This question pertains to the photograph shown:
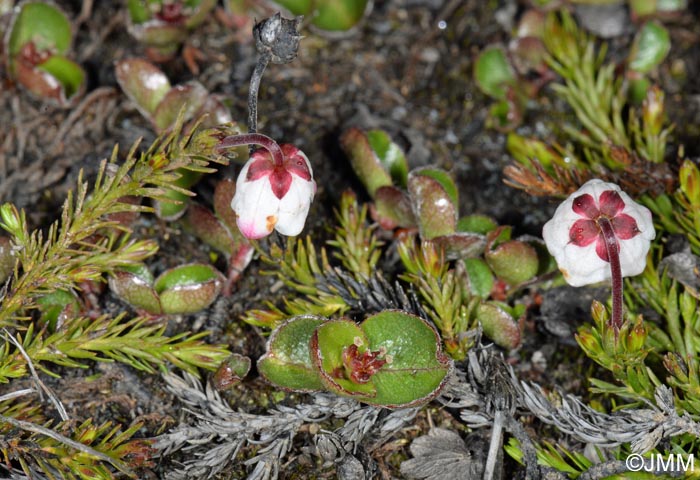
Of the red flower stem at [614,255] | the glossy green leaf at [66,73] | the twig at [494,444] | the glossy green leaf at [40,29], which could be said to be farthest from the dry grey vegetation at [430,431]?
the glossy green leaf at [40,29]

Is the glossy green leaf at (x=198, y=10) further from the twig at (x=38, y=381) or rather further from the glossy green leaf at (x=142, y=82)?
the twig at (x=38, y=381)

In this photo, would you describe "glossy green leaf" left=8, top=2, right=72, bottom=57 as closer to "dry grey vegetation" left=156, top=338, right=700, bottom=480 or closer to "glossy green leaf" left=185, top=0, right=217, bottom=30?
"glossy green leaf" left=185, top=0, right=217, bottom=30

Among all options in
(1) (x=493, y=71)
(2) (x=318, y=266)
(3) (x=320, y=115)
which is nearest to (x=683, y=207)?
(1) (x=493, y=71)

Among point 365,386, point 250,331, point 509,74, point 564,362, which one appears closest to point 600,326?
point 564,362

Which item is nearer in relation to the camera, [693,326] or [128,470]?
[128,470]

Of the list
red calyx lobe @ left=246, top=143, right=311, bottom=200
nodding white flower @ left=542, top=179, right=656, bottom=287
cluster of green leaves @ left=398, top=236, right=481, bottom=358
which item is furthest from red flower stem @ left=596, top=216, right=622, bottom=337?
red calyx lobe @ left=246, top=143, right=311, bottom=200

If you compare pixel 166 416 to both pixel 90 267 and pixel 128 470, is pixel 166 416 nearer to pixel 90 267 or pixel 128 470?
pixel 128 470
